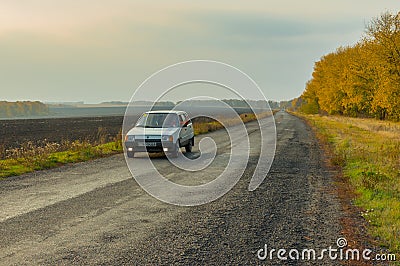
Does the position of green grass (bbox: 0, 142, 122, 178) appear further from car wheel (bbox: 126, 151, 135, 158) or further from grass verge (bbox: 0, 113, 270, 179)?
car wheel (bbox: 126, 151, 135, 158)

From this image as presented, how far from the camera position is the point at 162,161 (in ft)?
48.3

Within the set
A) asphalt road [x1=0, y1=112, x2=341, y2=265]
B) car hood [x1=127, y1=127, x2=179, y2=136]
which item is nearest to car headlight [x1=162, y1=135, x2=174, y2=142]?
car hood [x1=127, y1=127, x2=179, y2=136]

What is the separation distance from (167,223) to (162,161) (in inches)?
318

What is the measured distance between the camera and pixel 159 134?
1537 centimetres

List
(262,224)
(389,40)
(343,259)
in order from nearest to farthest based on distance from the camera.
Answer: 1. (343,259)
2. (262,224)
3. (389,40)

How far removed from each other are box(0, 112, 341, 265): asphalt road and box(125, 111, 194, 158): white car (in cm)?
417

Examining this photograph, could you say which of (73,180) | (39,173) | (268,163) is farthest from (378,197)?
(39,173)

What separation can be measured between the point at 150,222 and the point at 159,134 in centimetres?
876

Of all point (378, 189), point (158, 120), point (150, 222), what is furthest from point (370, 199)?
point (158, 120)

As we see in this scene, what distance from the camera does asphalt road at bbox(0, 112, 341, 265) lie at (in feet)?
17.0

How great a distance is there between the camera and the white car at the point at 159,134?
15336 mm

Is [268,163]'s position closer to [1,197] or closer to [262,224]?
[262,224]

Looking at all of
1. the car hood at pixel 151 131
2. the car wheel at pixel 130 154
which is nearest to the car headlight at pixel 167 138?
the car hood at pixel 151 131

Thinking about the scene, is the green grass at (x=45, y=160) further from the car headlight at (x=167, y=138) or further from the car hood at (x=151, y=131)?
the car headlight at (x=167, y=138)
